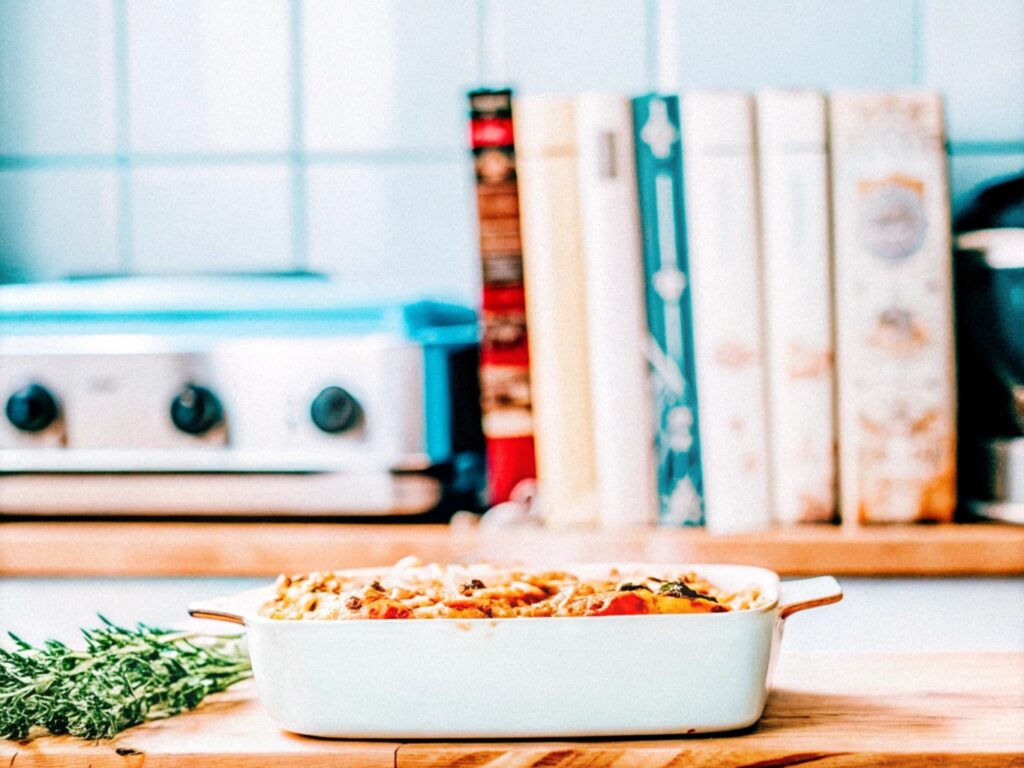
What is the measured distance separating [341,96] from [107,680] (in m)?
0.88

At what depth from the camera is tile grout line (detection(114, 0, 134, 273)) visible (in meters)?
1.31

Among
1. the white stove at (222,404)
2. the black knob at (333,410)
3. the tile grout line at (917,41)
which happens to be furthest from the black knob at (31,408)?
the tile grout line at (917,41)

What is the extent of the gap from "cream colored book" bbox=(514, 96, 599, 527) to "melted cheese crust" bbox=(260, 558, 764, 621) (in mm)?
440

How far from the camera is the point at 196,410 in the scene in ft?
3.32

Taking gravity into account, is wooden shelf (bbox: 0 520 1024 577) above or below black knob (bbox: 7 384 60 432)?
below

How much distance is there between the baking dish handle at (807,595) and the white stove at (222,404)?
20.4 inches

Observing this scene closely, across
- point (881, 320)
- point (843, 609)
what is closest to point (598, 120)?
point (881, 320)

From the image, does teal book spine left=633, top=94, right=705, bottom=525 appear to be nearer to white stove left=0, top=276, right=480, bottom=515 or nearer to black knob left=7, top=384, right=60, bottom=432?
white stove left=0, top=276, right=480, bottom=515

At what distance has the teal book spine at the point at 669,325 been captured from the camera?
1.02 metres

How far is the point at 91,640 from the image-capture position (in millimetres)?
563

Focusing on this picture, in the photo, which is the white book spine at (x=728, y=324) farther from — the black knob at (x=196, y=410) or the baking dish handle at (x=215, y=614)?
the baking dish handle at (x=215, y=614)

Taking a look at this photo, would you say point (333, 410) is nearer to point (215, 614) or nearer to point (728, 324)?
point (728, 324)

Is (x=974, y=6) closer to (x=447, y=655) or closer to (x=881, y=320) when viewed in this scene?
(x=881, y=320)

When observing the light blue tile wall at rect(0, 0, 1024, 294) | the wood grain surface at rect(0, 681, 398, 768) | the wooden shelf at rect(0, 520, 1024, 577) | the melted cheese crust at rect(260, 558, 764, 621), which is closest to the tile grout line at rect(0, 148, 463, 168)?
the light blue tile wall at rect(0, 0, 1024, 294)
